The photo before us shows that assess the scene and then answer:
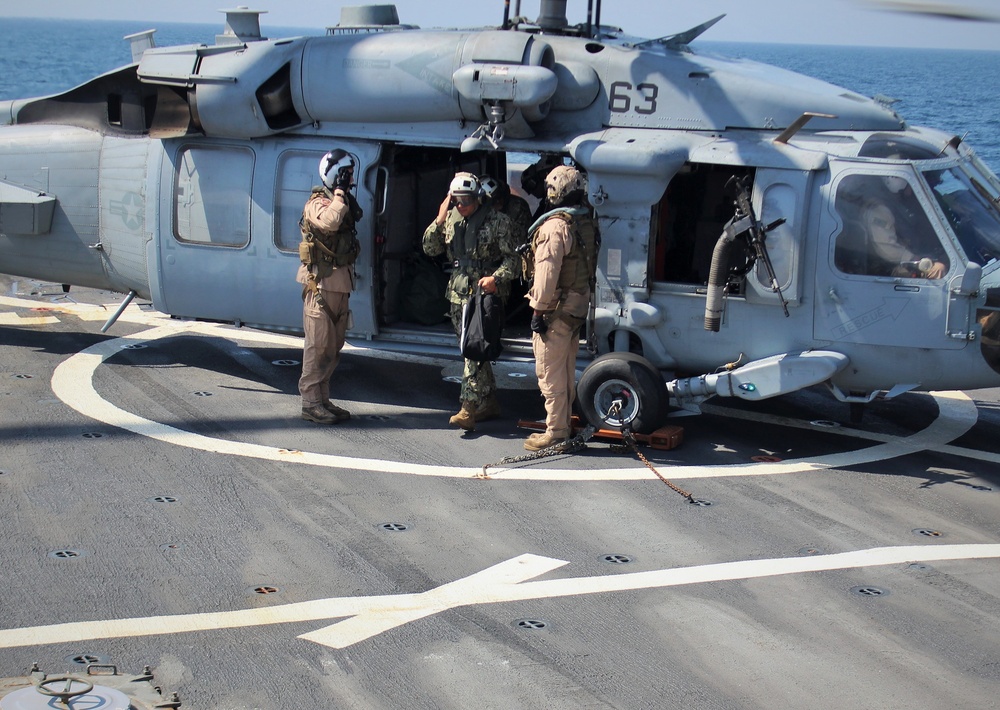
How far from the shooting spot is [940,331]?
8.07 metres

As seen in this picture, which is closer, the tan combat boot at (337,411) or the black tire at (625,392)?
the black tire at (625,392)

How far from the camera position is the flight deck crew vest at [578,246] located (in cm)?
834

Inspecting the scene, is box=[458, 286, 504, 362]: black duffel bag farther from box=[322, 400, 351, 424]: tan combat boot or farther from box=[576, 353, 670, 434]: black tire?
box=[322, 400, 351, 424]: tan combat boot

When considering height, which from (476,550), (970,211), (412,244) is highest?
(970,211)

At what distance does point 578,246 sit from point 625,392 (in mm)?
1196

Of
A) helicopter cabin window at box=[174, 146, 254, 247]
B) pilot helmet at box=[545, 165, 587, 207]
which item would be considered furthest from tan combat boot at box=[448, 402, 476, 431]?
helicopter cabin window at box=[174, 146, 254, 247]

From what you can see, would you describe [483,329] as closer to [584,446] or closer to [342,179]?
[584,446]

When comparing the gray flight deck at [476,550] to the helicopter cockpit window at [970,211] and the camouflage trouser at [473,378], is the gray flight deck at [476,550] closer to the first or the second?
the camouflage trouser at [473,378]

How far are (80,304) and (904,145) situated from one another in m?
8.95

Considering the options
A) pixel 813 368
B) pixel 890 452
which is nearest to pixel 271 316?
pixel 813 368

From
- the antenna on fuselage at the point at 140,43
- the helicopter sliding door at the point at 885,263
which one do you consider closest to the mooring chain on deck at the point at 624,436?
the helicopter sliding door at the point at 885,263

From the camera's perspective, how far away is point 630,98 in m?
8.88

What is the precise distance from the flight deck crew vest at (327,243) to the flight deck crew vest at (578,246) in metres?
1.51

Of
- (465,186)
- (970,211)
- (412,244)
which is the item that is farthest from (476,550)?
(970,211)
